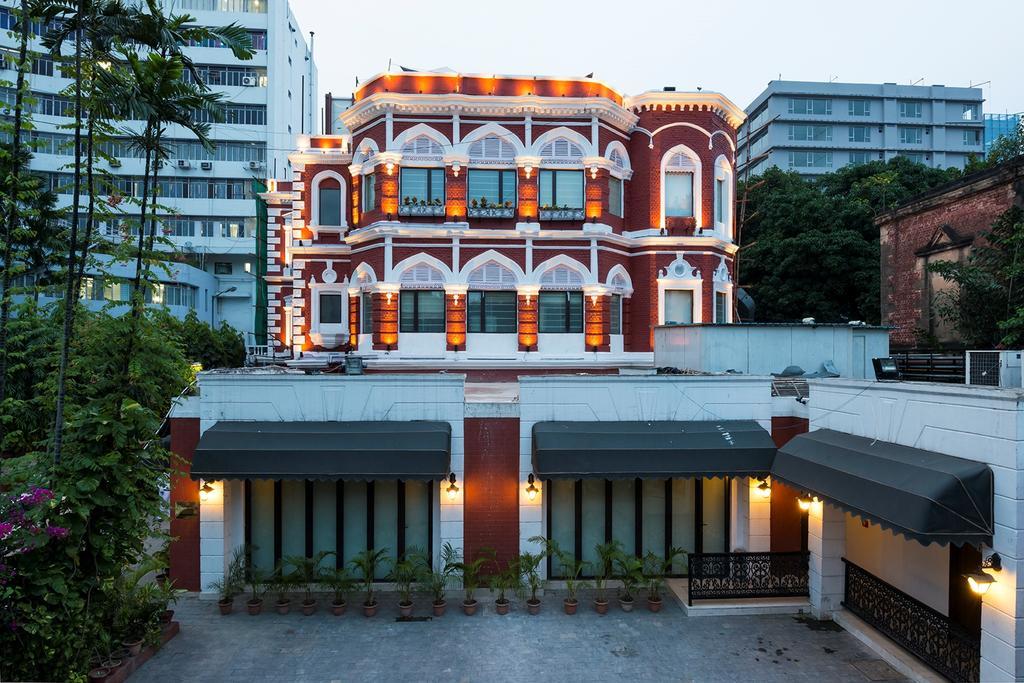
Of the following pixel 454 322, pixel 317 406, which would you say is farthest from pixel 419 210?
pixel 317 406

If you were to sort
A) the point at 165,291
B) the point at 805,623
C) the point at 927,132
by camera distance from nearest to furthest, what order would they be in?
the point at 805,623
the point at 165,291
the point at 927,132

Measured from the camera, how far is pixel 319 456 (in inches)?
409

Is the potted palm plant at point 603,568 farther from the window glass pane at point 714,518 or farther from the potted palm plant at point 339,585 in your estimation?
the potted palm plant at point 339,585

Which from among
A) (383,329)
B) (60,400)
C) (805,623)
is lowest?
(805,623)

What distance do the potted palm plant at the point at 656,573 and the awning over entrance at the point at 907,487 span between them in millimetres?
3260

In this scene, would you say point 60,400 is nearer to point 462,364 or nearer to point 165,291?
point 462,364

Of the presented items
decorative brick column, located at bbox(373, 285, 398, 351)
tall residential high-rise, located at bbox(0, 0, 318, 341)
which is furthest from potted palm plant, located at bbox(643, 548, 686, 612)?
tall residential high-rise, located at bbox(0, 0, 318, 341)

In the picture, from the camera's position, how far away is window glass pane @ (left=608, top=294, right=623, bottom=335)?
70.1 ft

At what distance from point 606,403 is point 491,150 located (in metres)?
12.2

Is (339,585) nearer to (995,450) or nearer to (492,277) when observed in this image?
(995,450)

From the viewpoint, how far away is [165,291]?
42406mm

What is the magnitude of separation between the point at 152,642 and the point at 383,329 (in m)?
12.1

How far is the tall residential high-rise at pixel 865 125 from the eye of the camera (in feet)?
225

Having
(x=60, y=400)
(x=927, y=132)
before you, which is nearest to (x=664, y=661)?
(x=60, y=400)
